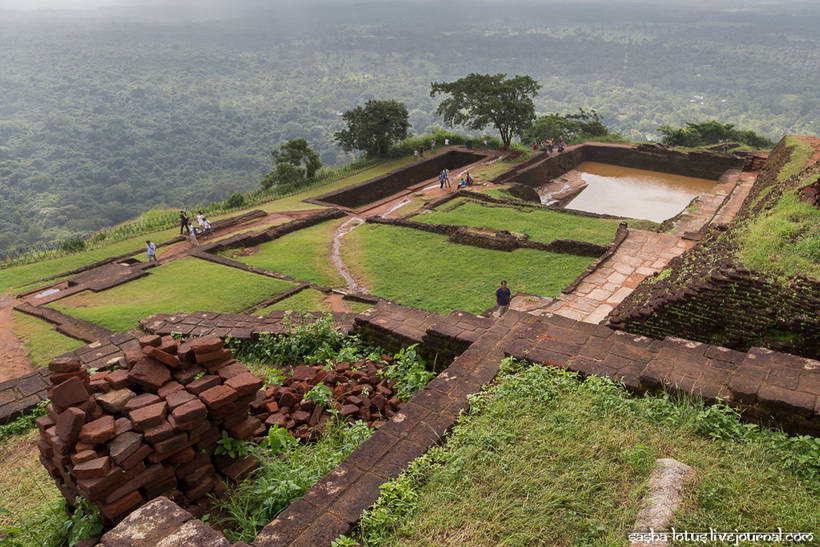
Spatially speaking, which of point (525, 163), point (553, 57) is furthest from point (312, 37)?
point (525, 163)

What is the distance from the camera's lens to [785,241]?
25.5 feet

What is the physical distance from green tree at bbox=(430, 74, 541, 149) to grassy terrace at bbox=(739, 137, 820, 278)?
20301mm

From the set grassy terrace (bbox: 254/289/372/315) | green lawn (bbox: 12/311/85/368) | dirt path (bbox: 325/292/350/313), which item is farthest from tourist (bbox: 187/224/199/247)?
dirt path (bbox: 325/292/350/313)

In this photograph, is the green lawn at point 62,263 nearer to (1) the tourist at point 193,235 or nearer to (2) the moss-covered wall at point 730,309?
(1) the tourist at point 193,235

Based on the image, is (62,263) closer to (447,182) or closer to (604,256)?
(447,182)

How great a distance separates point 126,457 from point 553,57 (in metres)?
175

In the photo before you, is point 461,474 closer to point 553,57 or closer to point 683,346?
point 683,346

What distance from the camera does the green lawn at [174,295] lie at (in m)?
11.5

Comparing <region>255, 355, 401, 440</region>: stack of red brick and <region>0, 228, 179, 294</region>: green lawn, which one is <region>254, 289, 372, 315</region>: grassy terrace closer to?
<region>255, 355, 401, 440</region>: stack of red brick

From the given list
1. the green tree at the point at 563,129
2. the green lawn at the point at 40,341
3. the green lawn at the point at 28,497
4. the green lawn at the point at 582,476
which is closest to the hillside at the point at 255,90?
the green tree at the point at 563,129

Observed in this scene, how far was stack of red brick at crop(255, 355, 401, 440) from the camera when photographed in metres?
5.29

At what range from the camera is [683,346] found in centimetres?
516

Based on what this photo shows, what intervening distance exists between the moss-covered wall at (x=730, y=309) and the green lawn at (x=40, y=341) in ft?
33.8

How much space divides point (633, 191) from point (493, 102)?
361 inches
